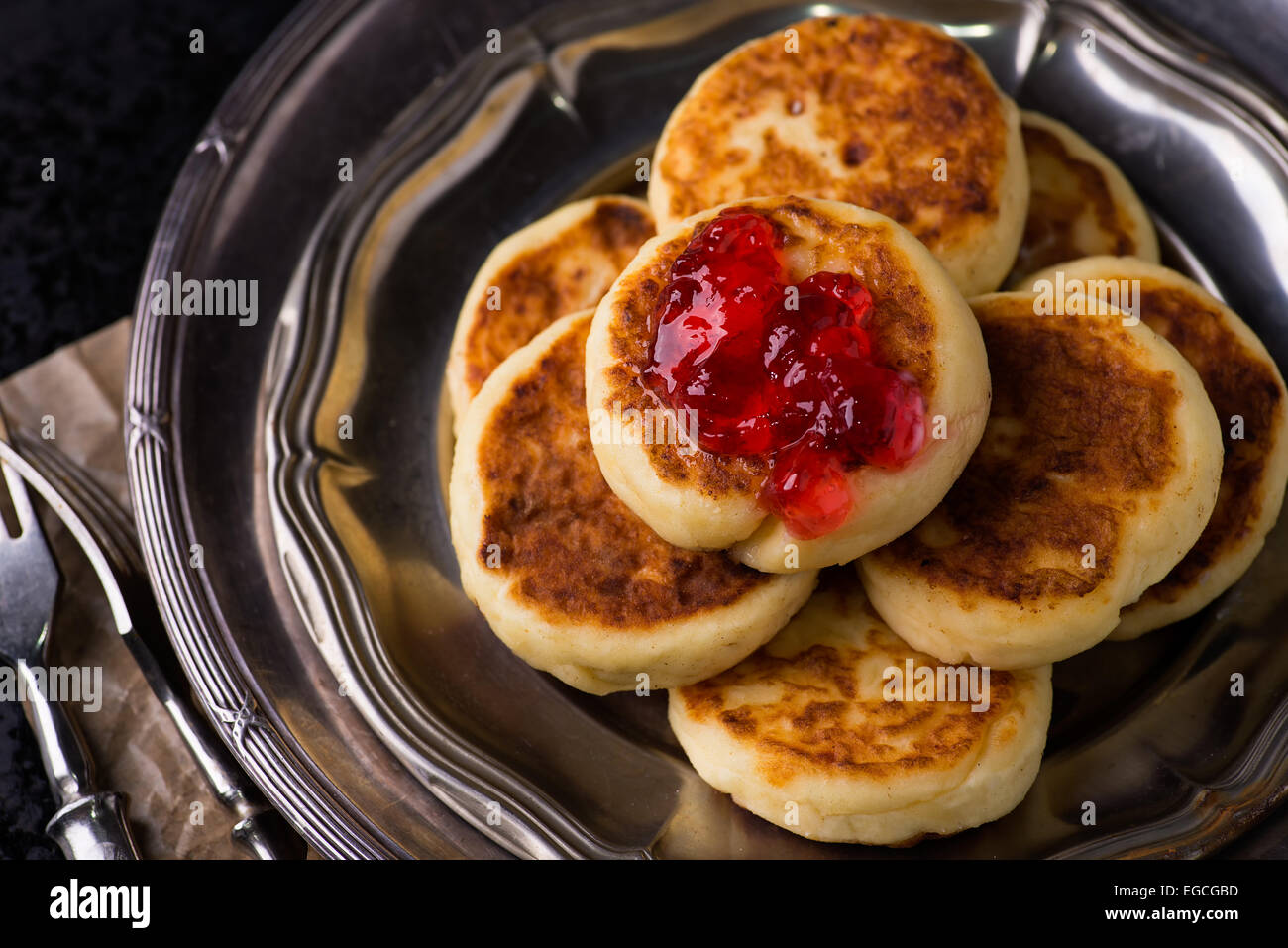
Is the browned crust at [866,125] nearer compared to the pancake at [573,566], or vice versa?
the pancake at [573,566]

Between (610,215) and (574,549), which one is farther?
(610,215)

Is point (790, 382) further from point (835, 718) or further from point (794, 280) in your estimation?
point (835, 718)

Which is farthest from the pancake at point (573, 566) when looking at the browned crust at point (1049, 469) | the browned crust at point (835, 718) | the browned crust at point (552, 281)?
the browned crust at point (1049, 469)

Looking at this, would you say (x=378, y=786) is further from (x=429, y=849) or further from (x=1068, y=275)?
(x=1068, y=275)

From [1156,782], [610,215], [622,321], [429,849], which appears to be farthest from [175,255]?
[1156,782]

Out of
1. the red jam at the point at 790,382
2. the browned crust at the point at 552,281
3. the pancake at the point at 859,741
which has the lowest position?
the pancake at the point at 859,741

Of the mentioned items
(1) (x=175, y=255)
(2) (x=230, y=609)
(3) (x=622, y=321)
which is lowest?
(2) (x=230, y=609)

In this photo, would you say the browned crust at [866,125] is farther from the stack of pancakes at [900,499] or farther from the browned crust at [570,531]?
the browned crust at [570,531]
